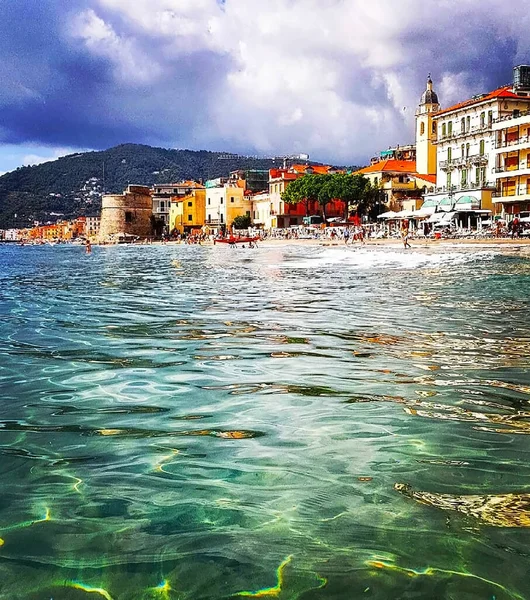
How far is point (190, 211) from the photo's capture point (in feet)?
388

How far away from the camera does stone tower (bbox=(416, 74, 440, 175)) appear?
76.4 m

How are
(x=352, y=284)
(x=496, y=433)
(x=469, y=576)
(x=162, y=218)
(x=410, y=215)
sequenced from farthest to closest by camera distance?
1. (x=162, y=218)
2. (x=410, y=215)
3. (x=352, y=284)
4. (x=496, y=433)
5. (x=469, y=576)

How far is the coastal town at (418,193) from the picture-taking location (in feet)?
170

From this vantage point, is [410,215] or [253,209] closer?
[410,215]

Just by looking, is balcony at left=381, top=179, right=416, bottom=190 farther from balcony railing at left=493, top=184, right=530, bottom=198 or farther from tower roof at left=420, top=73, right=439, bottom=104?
balcony railing at left=493, top=184, right=530, bottom=198

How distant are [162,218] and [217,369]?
423 feet

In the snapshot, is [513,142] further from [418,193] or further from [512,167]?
[418,193]

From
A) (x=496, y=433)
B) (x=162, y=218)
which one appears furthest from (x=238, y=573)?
(x=162, y=218)

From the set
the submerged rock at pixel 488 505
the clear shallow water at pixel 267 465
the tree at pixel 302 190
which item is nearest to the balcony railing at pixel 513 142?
the tree at pixel 302 190

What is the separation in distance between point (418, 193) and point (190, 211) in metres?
51.1

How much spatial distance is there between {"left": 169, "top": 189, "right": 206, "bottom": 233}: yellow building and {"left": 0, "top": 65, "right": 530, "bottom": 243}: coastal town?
0.17 metres

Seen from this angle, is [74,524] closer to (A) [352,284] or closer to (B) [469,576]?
(B) [469,576]

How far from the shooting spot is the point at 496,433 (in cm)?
491

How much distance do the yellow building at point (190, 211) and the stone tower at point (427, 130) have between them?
44.6 m
